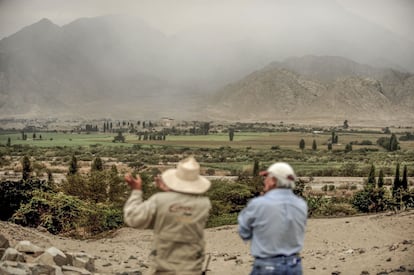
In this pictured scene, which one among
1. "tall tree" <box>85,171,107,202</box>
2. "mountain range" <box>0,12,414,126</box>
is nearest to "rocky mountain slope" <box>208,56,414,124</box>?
"mountain range" <box>0,12,414,126</box>

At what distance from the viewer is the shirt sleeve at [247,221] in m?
4.46

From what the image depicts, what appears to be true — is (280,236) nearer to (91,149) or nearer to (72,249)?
(72,249)

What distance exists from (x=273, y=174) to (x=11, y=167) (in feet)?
203

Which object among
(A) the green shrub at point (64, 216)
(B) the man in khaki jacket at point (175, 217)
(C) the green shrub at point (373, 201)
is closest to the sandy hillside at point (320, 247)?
(A) the green shrub at point (64, 216)

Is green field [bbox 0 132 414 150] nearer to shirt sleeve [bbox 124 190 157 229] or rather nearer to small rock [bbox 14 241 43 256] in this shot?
small rock [bbox 14 241 43 256]

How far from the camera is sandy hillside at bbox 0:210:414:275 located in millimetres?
10188

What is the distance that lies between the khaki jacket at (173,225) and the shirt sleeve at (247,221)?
0.31 meters

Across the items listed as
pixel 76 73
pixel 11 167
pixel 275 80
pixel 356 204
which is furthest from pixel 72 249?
pixel 76 73

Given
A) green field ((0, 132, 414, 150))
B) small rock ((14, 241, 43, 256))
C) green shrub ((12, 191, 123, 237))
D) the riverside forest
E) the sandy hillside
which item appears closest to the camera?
small rock ((14, 241, 43, 256))

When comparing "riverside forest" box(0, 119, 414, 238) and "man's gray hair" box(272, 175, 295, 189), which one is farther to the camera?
"riverside forest" box(0, 119, 414, 238)

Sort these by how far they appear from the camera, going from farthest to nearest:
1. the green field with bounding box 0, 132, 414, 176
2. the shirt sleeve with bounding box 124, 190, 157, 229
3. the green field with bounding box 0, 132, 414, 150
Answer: the green field with bounding box 0, 132, 414, 150 → the green field with bounding box 0, 132, 414, 176 → the shirt sleeve with bounding box 124, 190, 157, 229

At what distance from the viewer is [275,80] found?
16950 centimetres

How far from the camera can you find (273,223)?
446 cm

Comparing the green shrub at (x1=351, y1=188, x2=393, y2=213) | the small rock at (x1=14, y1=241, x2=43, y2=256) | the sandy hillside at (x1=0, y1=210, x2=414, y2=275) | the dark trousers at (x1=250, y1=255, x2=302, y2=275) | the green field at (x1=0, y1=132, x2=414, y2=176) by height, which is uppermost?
the dark trousers at (x1=250, y1=255, x2=302, y2=275)
